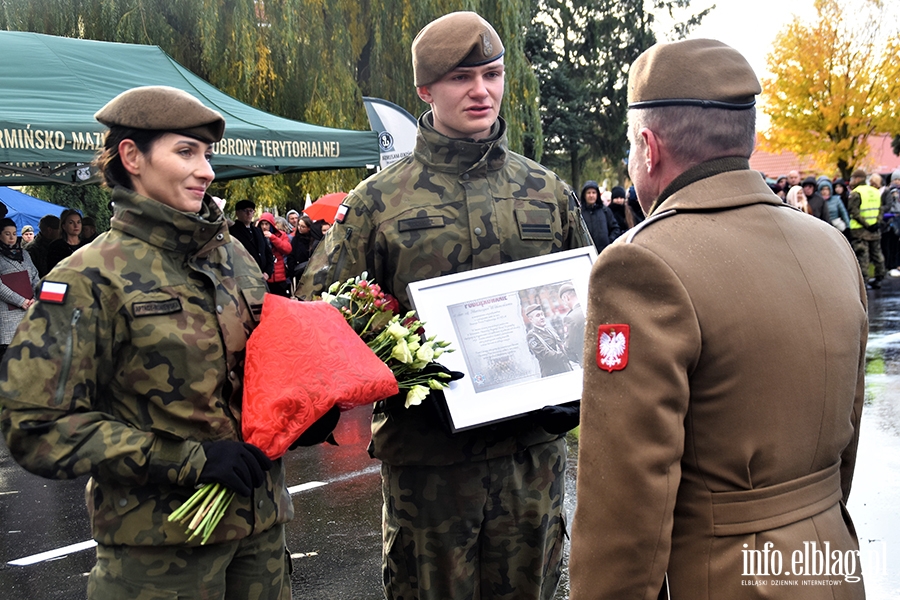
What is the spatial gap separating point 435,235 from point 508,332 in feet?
1.48

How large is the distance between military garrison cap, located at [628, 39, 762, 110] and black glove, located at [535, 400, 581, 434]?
1190 mm

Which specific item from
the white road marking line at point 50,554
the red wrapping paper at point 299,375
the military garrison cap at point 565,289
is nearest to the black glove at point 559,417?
the military garrison cap at point 565,289

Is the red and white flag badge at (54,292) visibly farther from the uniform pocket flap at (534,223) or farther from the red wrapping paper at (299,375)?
the uniform pocket flap at (534,223)

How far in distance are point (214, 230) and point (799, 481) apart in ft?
5.57

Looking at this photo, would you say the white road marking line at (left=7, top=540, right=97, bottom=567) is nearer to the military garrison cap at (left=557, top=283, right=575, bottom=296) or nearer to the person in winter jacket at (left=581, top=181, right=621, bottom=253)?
the military garrison cap at (left=557, top=283, right=575, bottom=296)

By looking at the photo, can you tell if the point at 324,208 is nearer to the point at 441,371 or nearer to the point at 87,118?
the point at 87,118

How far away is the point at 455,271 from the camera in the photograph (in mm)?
3189

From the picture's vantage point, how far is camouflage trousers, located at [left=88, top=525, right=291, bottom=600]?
2.44m

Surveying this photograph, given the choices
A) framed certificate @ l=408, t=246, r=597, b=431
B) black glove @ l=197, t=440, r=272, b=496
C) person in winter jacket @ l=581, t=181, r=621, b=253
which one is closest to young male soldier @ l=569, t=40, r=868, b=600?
black glove @ l=197, t=440, r=272, b=496

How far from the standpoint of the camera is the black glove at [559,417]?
2.91m

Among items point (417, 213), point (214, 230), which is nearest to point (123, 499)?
point (214, 230)

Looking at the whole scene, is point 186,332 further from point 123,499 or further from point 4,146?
point 4,146

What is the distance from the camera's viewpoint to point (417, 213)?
126 inches

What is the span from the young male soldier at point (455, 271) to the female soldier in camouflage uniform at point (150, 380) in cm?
57
